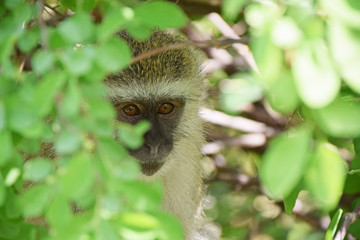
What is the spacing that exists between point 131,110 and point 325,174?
6.28 ft

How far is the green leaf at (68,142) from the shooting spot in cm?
112

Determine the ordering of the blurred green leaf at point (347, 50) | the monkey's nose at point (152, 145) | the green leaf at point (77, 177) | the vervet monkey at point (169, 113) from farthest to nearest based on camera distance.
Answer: the vervet monkey at point (169, 113) → the monkey's nose at point (152, 145) → the green leaf at point (77, 177) → the blurred green leaf at point (347, 50)

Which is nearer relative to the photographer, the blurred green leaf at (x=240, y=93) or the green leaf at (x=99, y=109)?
the blurred green leaf at (x=240, y=93)

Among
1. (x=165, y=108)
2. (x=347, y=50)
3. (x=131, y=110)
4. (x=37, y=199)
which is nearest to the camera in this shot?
(x=347, y=50)

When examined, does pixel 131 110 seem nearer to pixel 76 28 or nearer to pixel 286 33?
pixel 76 28

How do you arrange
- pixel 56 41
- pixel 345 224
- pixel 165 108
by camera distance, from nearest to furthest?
1. pixel 56 41
2. pixel 345 224
3. pixel 165 108

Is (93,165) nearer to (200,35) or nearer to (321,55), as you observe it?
(321,55)

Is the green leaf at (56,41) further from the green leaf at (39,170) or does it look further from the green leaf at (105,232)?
the green leaf at (105,232)

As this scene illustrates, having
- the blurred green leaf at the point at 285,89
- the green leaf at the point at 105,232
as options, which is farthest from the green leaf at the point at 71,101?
the blurred green leaf at the point at 285,89

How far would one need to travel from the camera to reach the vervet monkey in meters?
2.79

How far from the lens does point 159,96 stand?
9.79 ft

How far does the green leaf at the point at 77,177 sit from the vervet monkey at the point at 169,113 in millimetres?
1515

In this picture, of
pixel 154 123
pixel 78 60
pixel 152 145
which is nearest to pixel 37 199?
pixel 78 60

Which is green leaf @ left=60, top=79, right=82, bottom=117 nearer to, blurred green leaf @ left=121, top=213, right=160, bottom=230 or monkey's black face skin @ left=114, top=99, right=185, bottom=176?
blurred green leaf @ left=121, top=213, right=160, bottom=230
